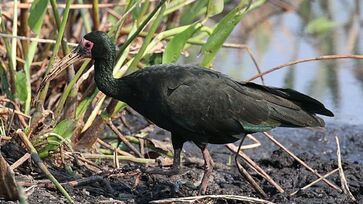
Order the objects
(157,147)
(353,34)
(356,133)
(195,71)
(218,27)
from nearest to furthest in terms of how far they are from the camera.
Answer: (195,71) < (218,27) < (157,147) < (356,133) < (353,34)

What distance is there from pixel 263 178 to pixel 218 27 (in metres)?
1.05

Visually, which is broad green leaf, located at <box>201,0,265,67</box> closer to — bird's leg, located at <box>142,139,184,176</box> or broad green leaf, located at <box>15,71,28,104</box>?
bird's leg, located at <box>142,139,184,176</box>

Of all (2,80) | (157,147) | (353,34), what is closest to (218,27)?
(157,147)

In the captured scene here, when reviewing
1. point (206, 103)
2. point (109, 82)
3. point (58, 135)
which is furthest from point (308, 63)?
point (58, 135)

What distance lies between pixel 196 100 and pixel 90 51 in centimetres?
72

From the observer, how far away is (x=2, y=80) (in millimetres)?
6488

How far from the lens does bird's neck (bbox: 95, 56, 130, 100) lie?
5.91 meters

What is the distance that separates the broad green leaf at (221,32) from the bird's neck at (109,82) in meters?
0.75

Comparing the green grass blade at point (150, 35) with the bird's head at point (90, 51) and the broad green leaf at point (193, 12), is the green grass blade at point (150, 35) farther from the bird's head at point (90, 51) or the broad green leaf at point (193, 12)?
the broad green leaf at point (193, 12)

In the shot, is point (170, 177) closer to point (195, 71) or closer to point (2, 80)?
point (195, 71)

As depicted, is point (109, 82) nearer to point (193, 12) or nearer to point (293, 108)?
point (293, 108)

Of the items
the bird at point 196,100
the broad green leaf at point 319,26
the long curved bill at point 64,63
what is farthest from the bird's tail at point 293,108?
the broad green leaf at point 319,26

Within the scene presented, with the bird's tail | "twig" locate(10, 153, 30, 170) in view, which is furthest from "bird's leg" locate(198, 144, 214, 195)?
"twig" locate(10, 153, 30, 170)

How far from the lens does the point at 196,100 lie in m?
5.87
